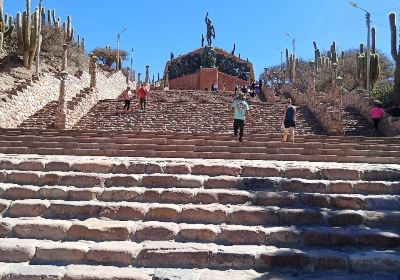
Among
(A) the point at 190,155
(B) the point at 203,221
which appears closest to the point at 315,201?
(B) the point at 203,221

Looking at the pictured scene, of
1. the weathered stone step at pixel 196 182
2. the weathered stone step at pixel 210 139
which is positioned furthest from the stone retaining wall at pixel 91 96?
the weathered stone step at pixel 196 182

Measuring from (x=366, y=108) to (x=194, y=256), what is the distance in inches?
623

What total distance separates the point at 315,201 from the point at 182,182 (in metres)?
1.68

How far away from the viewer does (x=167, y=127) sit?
54.0 feet

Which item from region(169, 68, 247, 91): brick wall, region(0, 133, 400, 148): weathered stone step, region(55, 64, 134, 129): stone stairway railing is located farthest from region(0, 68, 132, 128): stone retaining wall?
region(169, 68, 247, 91): brick wall

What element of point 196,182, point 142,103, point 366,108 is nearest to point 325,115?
point 366,108

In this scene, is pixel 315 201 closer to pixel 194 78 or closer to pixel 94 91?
pixel 94 91

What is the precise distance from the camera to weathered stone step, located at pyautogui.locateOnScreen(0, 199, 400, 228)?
4746mm

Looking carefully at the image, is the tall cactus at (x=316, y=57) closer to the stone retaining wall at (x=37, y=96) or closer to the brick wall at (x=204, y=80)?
the brick wall at (x=204, y=80)

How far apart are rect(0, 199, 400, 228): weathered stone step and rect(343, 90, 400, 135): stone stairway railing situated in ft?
35.0

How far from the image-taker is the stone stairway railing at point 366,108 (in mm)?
14625

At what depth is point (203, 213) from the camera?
4855mm

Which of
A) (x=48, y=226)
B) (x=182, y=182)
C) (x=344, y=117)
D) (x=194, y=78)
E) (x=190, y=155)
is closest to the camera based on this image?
(x=48, y=226)

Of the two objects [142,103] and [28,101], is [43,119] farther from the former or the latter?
[142,103]
